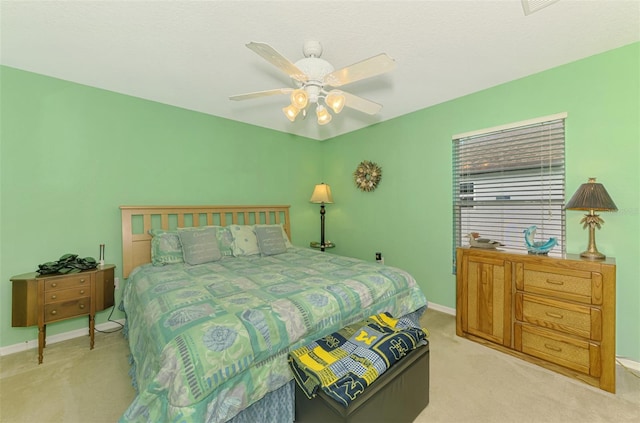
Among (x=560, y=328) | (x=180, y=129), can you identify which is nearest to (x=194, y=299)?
(x=180, y=129)

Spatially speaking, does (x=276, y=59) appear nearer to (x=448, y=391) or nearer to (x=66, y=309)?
(x=448, y=391)

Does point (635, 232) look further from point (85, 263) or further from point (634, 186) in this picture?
point (85, 263)

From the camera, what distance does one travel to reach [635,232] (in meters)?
2.09

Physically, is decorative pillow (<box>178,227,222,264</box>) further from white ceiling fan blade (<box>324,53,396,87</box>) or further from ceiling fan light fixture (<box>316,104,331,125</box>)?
white ceiling fan blade (<box>324,53,396,87</box>)

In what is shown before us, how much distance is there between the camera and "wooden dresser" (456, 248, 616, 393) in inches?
73.7

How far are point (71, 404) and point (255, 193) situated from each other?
2.87 metres

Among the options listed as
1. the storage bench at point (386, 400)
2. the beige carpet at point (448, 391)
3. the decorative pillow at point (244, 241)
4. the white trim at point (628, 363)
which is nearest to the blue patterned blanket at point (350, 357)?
the storage bench at point (386, 400)

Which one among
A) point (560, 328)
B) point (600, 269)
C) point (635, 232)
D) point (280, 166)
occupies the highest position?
point (280, 166)

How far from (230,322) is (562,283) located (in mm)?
2489

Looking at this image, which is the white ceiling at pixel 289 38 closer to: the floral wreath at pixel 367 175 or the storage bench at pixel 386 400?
the floral wreath at pixel 367 175

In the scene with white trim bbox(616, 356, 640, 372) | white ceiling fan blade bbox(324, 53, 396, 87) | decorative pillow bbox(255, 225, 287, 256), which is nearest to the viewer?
white ceiling fan blade bbox(324, 53, 396, 87)

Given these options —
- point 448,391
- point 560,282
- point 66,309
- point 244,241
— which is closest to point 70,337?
point 66,309

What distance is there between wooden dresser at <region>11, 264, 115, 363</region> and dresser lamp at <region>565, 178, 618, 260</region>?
4.24 metres

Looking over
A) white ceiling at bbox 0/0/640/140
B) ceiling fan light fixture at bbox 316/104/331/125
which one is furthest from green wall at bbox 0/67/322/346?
ceiling fan light fixture at bbox 316/104/331/125
